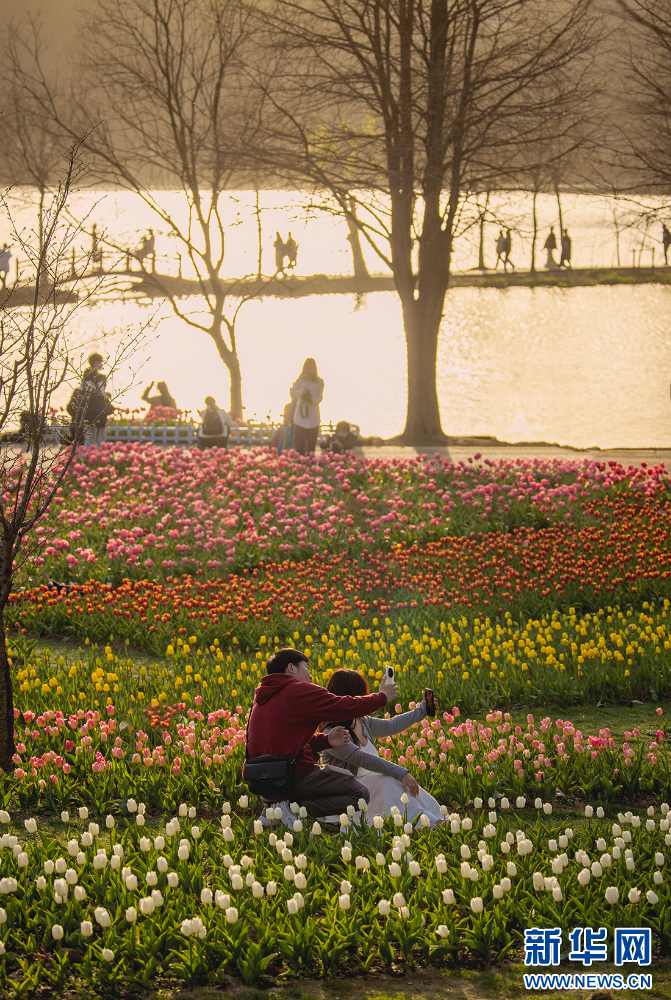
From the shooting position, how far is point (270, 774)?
17.3 feet

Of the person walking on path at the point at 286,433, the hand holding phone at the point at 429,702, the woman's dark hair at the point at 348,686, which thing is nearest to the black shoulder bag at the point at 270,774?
the woman's dark hair at the point at 348,686

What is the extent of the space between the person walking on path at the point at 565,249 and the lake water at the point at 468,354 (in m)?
4.64

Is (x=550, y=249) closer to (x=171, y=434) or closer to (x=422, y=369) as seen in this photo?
(x=422, y=369)

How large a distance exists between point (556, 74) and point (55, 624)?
1196 cm

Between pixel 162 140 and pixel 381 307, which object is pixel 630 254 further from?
pixel 162 140

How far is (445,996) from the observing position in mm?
4070

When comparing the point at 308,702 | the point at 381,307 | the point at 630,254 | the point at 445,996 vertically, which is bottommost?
the point at 445,996

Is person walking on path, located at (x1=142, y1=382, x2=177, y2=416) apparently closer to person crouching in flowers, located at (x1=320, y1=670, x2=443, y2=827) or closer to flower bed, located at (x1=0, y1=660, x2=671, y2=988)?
flower bed, located at (x1=0, y1=660, x2=671, y2=988)

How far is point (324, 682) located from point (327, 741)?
5.97ft

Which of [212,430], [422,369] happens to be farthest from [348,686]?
[422,369]

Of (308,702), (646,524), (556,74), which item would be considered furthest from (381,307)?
(308,702)

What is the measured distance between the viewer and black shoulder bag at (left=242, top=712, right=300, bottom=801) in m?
5.26

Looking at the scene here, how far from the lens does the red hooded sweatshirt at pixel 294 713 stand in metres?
5.20

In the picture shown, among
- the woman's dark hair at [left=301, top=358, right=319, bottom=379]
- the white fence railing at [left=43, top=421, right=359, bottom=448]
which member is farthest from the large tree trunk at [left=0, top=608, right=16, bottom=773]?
the white fence railing at [left=43, top=421, right=359, bottom=448]
